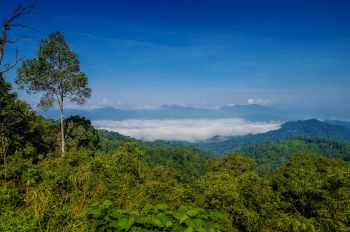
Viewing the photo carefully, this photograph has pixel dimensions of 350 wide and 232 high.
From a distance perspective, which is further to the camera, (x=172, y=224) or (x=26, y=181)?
(x=26, y=181)

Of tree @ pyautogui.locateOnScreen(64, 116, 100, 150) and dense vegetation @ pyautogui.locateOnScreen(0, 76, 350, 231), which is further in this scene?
tree @ pyautogui.locateOnScreen(64, 116, 100, 150)

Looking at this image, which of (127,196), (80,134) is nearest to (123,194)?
(127,196)

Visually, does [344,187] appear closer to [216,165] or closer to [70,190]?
[70,190]

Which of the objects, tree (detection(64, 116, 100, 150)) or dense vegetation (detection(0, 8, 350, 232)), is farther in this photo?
tree (detection(64, 116, 100, 150))

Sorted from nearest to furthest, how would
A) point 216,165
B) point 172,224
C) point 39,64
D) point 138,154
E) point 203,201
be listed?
point 172,224
point 203,201
point 138,154
point 39,64
point 216,165

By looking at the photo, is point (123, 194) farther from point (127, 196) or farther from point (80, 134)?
point (80, 134)

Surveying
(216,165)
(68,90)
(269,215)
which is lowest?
(216,165)

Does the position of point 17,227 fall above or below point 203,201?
above

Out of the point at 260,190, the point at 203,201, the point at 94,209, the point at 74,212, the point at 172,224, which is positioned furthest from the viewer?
the point at 260,190

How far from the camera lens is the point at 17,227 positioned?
5445 millimetres

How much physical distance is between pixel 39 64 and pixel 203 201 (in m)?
26.6

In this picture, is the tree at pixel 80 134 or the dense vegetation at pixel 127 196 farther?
the tree at pixel 80 134

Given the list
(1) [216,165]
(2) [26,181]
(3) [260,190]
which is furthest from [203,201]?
(1) [216,165]

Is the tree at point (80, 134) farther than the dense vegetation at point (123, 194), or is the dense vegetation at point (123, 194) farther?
the tree at point (80, 134)
